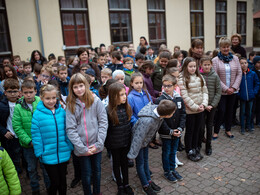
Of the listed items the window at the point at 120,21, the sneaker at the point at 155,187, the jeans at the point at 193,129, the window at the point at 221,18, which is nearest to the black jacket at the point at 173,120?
the jeans at the point at 193,129

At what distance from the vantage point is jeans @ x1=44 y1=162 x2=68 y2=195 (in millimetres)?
2881

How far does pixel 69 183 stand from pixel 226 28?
17.7 metres

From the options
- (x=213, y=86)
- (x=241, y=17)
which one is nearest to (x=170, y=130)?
(x=213, y=86)

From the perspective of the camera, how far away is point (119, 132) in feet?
10.1

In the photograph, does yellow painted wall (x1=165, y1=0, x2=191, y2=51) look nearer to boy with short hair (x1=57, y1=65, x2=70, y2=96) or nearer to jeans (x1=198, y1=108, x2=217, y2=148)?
jeans (x1=198, y1=108, x2=217, y2=148)

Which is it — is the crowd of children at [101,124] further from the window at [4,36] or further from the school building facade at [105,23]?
the school building facade at [105,23]

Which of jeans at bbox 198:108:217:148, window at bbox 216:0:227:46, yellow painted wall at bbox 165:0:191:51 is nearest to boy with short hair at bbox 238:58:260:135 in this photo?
jeans at bbox 198:108:217:148

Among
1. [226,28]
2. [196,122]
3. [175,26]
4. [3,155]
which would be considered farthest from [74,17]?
[226,28]

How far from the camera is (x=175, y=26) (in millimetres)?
14320

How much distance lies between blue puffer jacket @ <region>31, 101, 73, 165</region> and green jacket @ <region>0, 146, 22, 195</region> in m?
0.32

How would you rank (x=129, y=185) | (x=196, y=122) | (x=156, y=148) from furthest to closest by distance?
1. (x=156, y=148)
2. (x=196, y=122)
3. (x=129, y=185)

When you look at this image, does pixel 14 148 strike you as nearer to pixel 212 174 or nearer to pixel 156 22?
pixel 212 174

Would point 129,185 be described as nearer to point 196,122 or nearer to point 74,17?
point 196,122

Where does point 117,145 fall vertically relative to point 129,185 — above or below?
above
